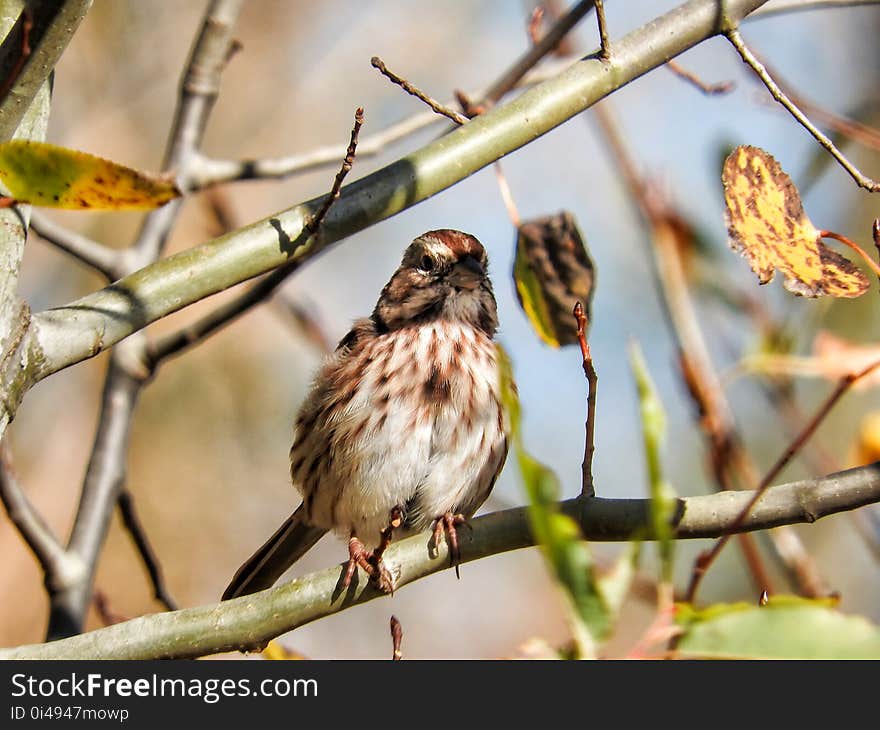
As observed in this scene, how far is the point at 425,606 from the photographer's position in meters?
9.30

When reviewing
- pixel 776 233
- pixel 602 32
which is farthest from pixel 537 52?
pixel 776 233

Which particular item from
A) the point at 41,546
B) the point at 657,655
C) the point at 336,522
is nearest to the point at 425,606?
the point at 336,522

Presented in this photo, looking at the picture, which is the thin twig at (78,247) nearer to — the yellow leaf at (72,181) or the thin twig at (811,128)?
the yellow leaf at (72,181)

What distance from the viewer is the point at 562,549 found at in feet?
5.19

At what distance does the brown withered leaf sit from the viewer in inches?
121

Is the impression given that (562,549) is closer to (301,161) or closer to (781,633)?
(781,633)

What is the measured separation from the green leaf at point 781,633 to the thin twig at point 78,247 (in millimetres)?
2545

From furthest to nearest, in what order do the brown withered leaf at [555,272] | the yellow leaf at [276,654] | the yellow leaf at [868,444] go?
the yellow leaf at [868,444]
the brown withered leaf at [555,272]
the yellow leaf at [276,654]

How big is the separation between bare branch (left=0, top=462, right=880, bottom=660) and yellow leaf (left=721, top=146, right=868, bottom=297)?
469mm

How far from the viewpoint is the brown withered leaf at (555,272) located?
3.07 metres

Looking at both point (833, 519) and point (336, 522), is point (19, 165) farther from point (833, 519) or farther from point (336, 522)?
point (833, 519)

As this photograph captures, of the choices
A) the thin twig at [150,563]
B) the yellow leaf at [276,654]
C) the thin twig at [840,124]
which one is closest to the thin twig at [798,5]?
the thin twig at [840,124]

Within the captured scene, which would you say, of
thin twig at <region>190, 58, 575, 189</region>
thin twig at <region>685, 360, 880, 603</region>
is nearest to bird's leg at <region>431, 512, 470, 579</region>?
thin twig at <region>685, 360, 880, 603</region>

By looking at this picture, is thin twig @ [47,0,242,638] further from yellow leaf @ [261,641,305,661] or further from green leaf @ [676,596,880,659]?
green leaf @ [676,596,880,659]
